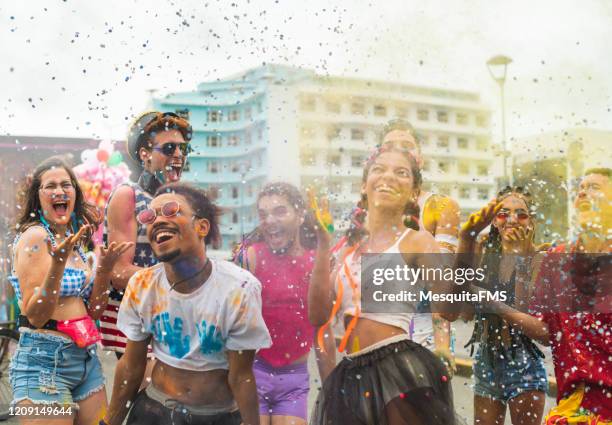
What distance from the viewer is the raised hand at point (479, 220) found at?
2.13 m

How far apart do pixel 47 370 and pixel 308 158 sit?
1069mm

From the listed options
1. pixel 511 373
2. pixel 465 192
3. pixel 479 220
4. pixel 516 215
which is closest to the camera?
pixel 479 220

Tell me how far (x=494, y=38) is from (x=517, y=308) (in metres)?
0.86

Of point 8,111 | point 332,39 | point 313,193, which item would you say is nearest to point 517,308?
point 313,193

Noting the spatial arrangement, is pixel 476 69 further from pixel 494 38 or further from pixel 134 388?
pixel 134 388

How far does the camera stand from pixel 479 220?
2.15 metres

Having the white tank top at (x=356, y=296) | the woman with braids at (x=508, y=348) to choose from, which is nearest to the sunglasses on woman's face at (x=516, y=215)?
the woman with braids at (x=508, y=348)

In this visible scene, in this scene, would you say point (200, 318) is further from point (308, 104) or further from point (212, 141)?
point (308, 104)

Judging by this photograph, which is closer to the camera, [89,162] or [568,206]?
[568,206]

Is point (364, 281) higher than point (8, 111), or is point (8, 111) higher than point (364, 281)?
point (8, 111)

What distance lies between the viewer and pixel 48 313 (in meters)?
2.29

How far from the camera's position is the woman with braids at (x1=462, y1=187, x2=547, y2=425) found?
2346mm

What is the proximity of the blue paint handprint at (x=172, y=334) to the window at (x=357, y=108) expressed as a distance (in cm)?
84

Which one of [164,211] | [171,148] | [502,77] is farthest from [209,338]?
[502,77]
